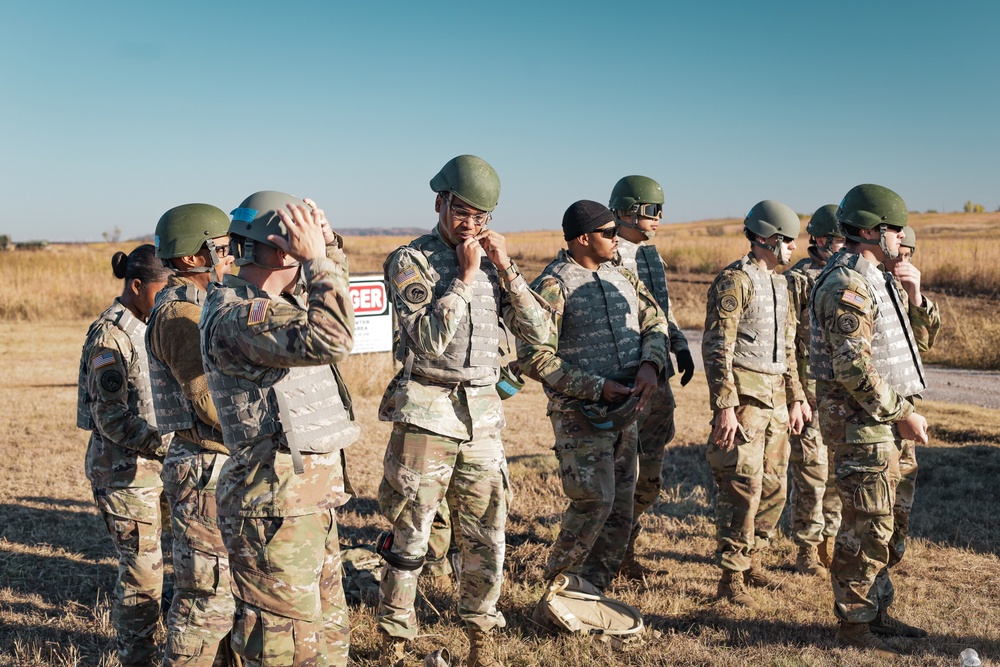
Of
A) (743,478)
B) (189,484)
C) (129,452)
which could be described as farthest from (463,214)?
(743,478)

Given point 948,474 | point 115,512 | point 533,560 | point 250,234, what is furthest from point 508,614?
point 948,474

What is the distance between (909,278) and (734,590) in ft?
7.29

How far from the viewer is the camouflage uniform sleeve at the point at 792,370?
5.75 metres

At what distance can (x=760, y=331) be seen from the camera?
208 inches

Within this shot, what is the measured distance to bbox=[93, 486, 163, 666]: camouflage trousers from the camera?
12.3 feet

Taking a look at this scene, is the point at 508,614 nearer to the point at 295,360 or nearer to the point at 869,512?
the point at 869,512

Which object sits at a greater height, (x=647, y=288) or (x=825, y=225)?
(x=825, y=225)

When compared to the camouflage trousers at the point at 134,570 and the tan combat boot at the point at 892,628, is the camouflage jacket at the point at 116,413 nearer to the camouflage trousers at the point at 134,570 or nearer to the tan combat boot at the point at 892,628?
the camouflage trousers at the point at 134,570

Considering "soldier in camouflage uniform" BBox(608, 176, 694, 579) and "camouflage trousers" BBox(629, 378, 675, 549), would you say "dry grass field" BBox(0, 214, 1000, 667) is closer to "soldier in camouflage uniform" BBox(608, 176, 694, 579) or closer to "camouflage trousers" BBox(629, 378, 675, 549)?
"soldier in camouflage uniform" BBox(608, 176, 694, 579)

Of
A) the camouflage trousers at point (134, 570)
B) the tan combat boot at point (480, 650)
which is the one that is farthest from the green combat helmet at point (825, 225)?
the camouflage trousers at point (134, 570)

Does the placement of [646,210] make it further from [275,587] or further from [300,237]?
[275,587]

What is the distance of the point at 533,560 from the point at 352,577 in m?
1.32

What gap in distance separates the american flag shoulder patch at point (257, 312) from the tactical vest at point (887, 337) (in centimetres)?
308

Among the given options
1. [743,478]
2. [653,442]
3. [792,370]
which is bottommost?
[743,478]
